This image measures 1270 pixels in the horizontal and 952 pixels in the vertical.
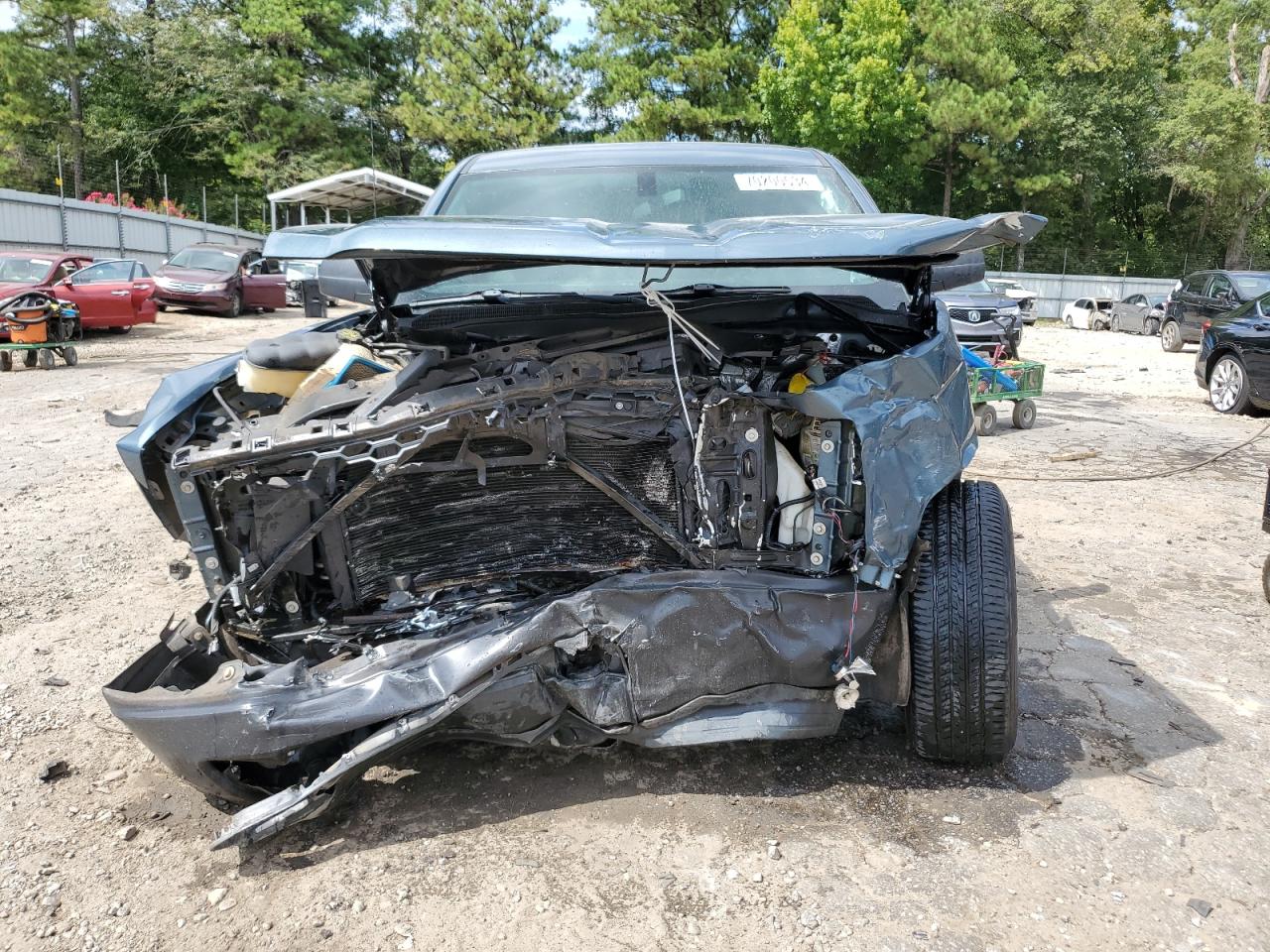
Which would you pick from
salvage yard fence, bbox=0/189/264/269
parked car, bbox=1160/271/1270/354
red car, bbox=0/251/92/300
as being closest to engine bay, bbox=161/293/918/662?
red car, bbox=0/251/92/300

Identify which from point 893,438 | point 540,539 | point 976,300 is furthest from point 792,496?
point 976,300

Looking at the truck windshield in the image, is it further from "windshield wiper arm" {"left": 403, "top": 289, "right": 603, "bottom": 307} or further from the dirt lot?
the dirt lot

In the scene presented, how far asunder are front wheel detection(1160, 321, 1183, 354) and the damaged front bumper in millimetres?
18238

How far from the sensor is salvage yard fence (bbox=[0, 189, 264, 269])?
1820cm

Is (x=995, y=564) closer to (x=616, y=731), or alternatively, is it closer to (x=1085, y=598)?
(x=616, y=731)

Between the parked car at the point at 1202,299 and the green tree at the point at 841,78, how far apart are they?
12.3m

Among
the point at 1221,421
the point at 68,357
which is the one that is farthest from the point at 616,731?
the point at 68,357

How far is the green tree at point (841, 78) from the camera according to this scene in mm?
26828

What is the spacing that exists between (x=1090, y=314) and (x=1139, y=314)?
222 cm

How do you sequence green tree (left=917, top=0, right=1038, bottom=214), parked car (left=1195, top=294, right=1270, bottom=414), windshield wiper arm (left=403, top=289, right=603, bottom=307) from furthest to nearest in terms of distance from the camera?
green tree (left=917, top=0, right=1038, bottom=214), parked car (left=1195, top=294, right=1270, bottom=414), windshield wiper arm (left=403, top=289, right=603, bottom=307)

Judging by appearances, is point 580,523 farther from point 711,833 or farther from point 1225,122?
point 1225,122

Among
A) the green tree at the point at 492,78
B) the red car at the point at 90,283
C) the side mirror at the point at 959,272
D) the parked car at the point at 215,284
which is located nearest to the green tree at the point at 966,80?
the green tree at the point at 492,78

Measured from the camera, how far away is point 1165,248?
34.7 m

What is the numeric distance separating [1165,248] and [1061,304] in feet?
24.7
